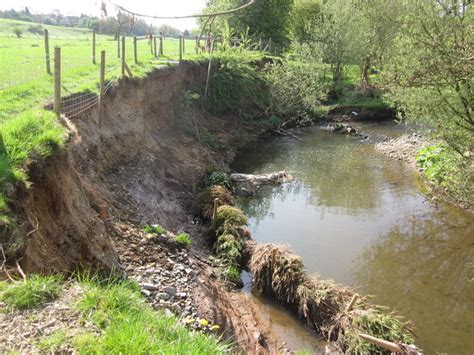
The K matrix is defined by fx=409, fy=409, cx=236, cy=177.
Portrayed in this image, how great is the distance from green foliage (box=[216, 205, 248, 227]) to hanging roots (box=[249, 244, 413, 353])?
1363 mm

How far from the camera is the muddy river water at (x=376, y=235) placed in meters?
9.98

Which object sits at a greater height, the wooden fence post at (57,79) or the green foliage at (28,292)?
the wooden fence post at (57,79)

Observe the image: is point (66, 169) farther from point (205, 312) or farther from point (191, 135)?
point (191, 135)

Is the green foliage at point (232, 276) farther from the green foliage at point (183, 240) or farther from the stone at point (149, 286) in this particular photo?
the stone at point (149, 286)

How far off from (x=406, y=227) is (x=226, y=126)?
42.0 ft

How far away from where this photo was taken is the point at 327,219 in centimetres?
1526

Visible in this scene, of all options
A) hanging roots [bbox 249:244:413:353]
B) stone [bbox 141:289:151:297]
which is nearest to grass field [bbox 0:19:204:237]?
stone [bbox 141:289:151:297]

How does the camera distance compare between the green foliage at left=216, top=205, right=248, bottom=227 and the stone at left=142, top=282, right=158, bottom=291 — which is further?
the green foliage at left=216, top=205, right=248, bottom=227

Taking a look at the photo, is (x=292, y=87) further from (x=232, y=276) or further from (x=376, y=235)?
(x=232, y=276)

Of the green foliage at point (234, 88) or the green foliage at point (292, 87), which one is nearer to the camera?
the green foliage at point (234, 88)

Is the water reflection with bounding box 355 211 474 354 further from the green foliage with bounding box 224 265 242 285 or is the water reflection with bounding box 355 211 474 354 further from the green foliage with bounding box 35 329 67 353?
the green foliage with bounding box 35 329 67 353

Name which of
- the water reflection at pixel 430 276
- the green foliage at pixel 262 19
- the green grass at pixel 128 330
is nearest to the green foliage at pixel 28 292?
the green grass at pixel 128 330

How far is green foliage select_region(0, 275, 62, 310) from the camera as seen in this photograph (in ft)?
13.9

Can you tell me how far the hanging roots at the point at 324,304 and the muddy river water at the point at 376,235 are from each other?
0.46 m
